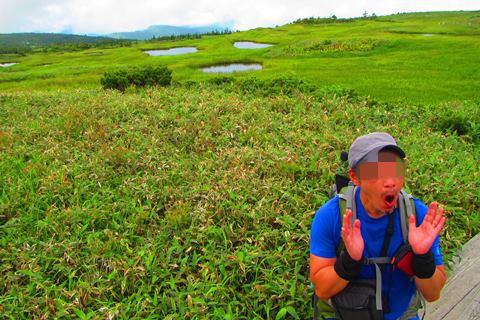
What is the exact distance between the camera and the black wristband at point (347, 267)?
2.34m

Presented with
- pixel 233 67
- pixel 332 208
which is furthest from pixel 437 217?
pixel 233 67

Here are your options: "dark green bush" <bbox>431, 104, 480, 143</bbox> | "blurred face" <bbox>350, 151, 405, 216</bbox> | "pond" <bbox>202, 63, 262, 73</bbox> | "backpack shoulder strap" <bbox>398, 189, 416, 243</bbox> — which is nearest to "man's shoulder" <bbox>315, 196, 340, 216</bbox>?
"blurred face" <bbox>350, 151, 405, 216</bbox>

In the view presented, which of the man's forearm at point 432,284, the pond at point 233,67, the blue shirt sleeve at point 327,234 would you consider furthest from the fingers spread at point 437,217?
the pond at point 233,67

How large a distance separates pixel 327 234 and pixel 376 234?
35cm

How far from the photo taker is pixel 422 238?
7.36ft

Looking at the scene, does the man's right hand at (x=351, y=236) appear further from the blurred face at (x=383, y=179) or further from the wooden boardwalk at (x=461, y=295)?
the wooden boardwalk at (x=461, y=295)

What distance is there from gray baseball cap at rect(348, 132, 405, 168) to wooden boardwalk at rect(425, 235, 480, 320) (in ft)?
7.97

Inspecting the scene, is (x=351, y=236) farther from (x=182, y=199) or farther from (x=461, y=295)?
(x=182, y=199)

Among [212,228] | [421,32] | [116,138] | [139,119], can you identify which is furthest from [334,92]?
[421,32]

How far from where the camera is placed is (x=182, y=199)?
226 inches

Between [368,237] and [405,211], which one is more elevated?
[405,211]

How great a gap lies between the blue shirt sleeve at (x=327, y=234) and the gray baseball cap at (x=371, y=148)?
17.1 inches

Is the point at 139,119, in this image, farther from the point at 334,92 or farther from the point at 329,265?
the point at 329,265

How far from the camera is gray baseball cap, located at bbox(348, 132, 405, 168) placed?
91.5 inches
